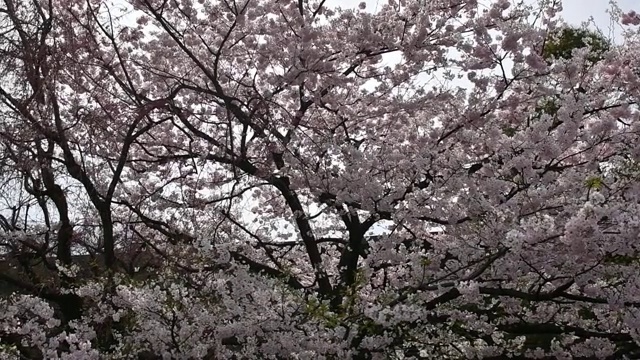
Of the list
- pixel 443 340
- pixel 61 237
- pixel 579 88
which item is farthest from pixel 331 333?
pixel 579 88

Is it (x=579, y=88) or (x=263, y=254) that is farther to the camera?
(x=263, y=254)

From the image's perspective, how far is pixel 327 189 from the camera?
241 inches

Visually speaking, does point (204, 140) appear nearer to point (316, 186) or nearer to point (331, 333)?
point (316, 186)

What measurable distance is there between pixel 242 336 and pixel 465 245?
154cm

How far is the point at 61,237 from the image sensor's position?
560 centimetres

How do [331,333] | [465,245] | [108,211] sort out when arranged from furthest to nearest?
[108,211] → [465,245] → [331,333]

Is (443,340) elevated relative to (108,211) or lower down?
lower down

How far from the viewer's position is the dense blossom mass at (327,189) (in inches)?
169

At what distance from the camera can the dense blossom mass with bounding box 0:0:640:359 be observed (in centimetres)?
429

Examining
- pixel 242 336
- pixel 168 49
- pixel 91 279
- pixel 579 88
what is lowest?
pixel 242 336

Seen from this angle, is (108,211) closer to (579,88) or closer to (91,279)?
(91,279)

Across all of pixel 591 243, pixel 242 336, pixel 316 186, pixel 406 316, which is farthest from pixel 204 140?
pixel 591 243

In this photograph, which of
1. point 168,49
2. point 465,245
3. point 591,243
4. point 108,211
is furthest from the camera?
point 168,49

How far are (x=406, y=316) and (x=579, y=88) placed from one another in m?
2.79
